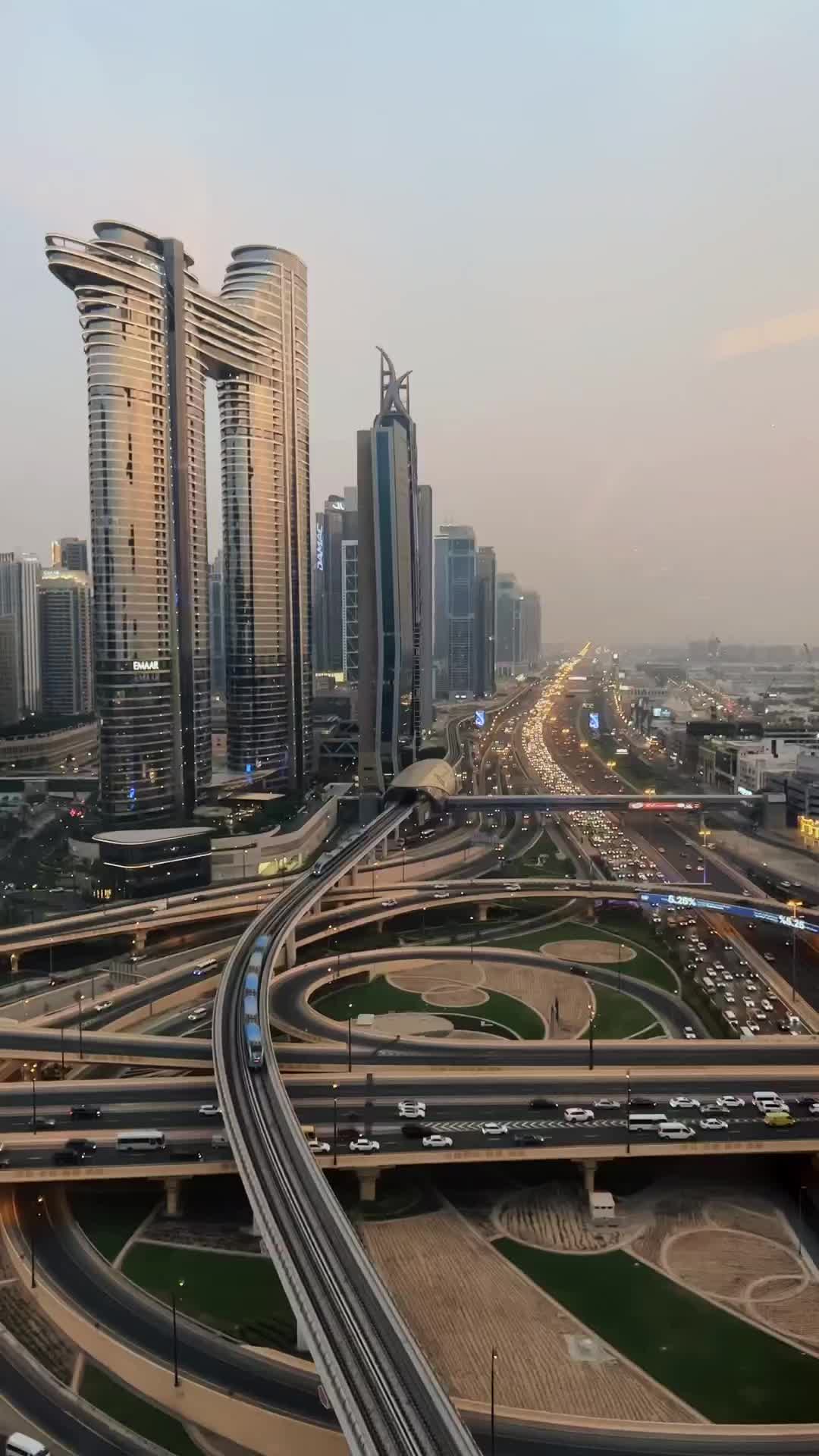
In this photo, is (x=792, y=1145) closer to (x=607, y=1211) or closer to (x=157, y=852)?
(x=607, y=1211)

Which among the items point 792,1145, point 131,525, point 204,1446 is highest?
point 131,525

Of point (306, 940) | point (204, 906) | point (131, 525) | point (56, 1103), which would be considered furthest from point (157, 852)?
point (56, 1103)

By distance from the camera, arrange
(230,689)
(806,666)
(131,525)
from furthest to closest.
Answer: (806,666), (230,689), (131,525)

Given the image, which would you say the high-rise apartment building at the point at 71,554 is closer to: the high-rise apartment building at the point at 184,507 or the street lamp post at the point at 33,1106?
the high-rise apartment building at the point at 184,507

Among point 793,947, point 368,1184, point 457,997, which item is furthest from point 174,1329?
point 793,947

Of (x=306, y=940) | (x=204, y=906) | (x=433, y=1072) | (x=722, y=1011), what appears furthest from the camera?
(x=204, y=906)

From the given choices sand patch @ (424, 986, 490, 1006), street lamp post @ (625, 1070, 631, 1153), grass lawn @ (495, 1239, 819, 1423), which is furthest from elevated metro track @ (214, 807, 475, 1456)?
sand patch @ (424, 986, 490, 1006)

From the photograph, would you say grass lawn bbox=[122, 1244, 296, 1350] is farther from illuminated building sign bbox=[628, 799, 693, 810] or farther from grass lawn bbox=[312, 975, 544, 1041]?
illuminated building sign bbox=[628, 799, 693, 810]
